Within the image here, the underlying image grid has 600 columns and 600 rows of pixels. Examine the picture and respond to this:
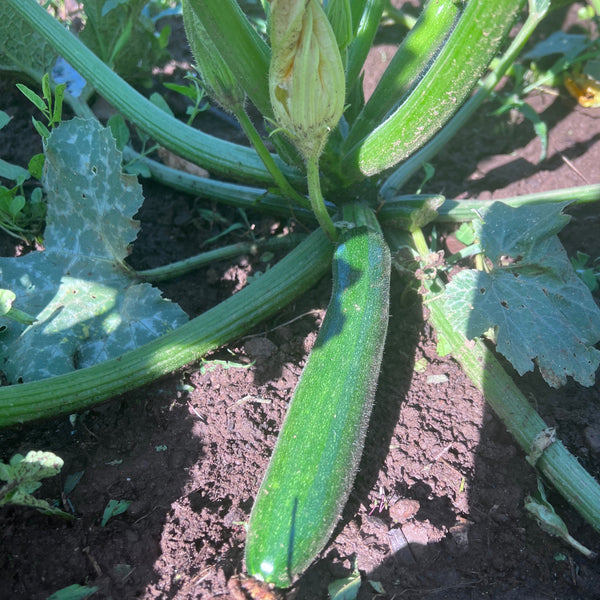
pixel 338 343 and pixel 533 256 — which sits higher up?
pixel 533 256

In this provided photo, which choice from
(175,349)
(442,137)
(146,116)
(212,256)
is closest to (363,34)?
(442,137)

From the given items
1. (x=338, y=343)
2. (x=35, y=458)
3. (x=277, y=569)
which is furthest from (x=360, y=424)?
(x=35, y=458)

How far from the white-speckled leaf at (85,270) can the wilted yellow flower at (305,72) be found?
2.35 ft

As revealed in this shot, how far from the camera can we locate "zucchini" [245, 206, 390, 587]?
148 cm

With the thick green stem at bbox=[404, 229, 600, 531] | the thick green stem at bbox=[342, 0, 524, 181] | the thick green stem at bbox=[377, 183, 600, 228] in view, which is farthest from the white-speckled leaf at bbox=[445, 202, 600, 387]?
the thick green stem at bbox=[342, 0, 524, 181]

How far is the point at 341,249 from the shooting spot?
1.96m

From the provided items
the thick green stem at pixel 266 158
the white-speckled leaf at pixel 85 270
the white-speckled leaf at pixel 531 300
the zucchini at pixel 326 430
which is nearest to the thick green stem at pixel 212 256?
the white-speckled leaf at pixel 85 270

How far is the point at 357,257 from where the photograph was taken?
1.91 meters

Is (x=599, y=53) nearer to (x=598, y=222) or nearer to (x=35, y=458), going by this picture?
(x=598, y=222)

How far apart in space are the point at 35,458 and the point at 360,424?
84 centimetres

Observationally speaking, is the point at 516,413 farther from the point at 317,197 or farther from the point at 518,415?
the point at 317,197

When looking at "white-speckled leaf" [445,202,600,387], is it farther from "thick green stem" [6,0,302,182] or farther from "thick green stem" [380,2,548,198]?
"thick green stem" [6,0,302,182]

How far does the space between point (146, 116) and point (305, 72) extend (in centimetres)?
95

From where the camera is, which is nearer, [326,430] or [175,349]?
[326,430]
